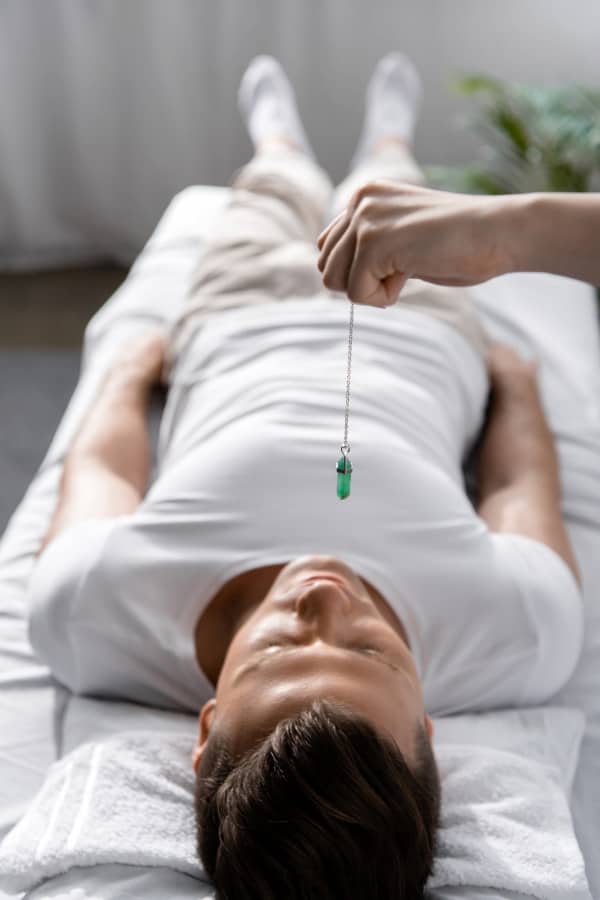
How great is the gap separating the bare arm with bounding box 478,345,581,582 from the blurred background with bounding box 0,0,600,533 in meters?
1.10

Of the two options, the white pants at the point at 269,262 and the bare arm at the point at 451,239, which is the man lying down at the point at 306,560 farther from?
the bare arm at the point at 451,239

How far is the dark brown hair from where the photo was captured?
1.03 m

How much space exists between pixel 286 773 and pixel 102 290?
263cm

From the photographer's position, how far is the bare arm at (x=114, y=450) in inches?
65.9

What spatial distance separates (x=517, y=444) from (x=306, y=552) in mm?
508

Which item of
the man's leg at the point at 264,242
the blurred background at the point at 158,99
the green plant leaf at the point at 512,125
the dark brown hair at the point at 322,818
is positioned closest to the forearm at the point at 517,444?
the man's leg at the point at 264,242

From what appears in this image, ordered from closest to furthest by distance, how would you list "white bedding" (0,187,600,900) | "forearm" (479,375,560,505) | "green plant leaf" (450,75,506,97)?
"white bedding" (0,187,600,900) → "forearm" (479,375,560,505) → "green plant leaf" (450,75,506,97)

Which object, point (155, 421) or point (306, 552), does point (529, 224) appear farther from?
point (155, 421)

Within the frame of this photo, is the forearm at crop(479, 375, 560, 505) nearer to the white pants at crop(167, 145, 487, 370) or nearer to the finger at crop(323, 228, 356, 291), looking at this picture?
the white pants at crop(167, 145, 487, 370)

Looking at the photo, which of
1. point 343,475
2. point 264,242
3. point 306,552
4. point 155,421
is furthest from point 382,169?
point 343,475

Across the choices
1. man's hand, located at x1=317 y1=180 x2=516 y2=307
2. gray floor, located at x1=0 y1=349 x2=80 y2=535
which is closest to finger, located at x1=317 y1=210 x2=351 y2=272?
man's hand, located at x1=317 y1=180 x2=516 y2=307

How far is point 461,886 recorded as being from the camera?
1.17 m

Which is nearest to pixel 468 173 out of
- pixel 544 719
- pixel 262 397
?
pixel 262 397

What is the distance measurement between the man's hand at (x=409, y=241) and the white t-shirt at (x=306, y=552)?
462 millimetres
